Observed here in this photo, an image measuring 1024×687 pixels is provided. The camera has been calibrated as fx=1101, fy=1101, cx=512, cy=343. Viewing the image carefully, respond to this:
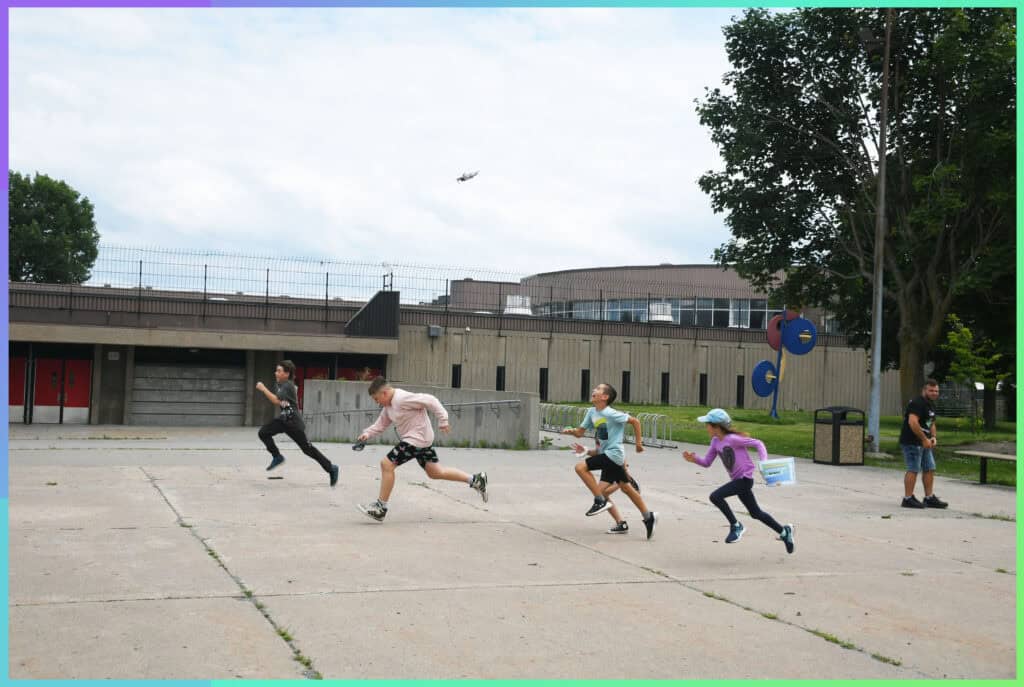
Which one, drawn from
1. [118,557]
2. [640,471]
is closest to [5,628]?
[118,557]

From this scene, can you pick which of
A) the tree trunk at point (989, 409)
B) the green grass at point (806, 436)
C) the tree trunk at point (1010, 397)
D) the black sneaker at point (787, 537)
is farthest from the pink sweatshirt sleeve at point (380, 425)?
the tree trunk at point (989, 409)

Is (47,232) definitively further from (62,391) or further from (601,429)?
(601,429)

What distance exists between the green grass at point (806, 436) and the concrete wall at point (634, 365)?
1289 mm

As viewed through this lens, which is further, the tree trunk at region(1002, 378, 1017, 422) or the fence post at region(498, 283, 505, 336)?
the tree trunk at region(1002, 378, 1017, 422)

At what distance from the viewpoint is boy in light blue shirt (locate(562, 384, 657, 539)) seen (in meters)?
10.8

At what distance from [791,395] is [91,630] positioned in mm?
41784

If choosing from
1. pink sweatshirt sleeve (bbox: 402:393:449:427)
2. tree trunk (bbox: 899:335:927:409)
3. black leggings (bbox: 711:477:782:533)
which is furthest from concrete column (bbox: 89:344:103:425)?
black leggings (bbox: 711:477:782:533)

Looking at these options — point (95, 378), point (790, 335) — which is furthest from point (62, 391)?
point (790, 335)

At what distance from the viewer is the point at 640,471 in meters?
18.0

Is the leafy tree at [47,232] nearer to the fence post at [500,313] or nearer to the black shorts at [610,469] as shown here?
the fence post at [500,313]

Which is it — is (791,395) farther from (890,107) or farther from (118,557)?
(118,557)

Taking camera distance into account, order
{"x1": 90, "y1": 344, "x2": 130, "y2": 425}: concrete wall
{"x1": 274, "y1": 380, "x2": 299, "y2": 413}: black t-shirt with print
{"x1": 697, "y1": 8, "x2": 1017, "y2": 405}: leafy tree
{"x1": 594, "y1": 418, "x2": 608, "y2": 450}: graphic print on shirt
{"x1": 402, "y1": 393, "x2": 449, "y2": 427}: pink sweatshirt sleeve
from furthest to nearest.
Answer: {"x1": 90, "y1": 344, "x2": 130, "y2": 425}: concrete wall, {"x1": 697, "y1": 8, "x2": 1017, "y2": 405}: leafy tree, {"x1": 274, "y1": 380, "x2": 299, "y2": 413}: black t-shirt with print, {"x1": 402, "y1": 393, "x2": 449, "y2": 427}: pink sweatshirt sleeve, {"x1": 594, "y1": 418, "x2": 608, "y2": 450}: graphic print on shirt

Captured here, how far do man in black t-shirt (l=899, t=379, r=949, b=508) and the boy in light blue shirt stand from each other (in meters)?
4.66

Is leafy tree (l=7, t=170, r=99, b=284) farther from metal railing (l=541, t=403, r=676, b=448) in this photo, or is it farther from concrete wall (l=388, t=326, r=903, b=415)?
metal railing (l=541, t=403, r=676, b=448)
